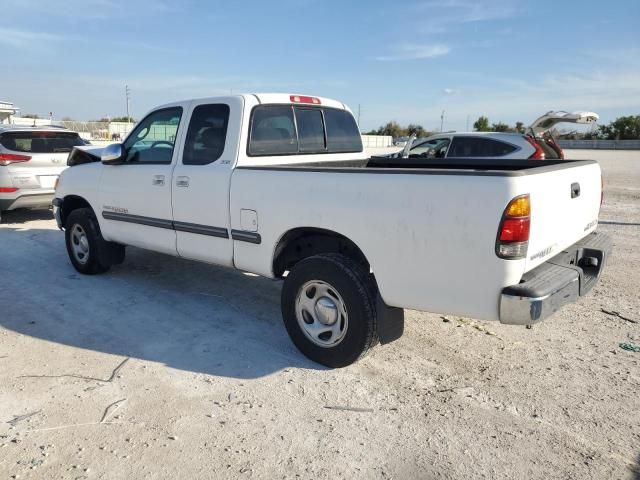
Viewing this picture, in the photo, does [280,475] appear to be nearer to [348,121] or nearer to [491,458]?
[491,458]

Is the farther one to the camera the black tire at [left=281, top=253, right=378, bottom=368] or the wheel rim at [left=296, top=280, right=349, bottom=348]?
the wheel rim at [left=296, top=280, right=349, bottom=348]

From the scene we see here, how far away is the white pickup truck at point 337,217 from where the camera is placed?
299 cm

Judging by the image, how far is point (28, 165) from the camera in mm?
8836

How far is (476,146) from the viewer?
9.76 m

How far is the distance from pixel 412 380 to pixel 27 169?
7.95 m

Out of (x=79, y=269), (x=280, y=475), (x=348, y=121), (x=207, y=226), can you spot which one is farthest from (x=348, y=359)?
(x=79, y=269)

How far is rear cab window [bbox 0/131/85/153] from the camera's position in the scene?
347 inches

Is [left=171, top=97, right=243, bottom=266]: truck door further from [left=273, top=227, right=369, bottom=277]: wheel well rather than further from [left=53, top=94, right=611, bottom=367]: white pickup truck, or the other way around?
[left=273, top=227, right=369, bottom=277]: wheel well

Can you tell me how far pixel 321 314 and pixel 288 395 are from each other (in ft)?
2.15

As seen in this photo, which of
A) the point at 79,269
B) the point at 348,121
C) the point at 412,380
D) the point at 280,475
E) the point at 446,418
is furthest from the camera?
the point at 79,269

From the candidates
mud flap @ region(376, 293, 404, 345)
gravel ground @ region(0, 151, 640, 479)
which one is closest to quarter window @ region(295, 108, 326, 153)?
gravel ground @ region(0, 151, 640, 479)

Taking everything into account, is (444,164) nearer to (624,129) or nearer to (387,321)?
(387,321)

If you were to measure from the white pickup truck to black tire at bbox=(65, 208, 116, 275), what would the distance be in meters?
0.03

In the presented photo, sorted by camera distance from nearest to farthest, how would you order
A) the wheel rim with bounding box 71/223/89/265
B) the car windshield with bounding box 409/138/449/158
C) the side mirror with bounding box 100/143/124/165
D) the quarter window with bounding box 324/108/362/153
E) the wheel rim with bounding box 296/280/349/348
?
the wheel rim with bounding box 296/280/349/348 < the side mirror with bounding box 100/143/124/165 < the quarter window with bounding box 324/108/362/153 < the wheel rim with bounding box 71/223/89/265 < the car windshield with bounding box 409/138/449/158
